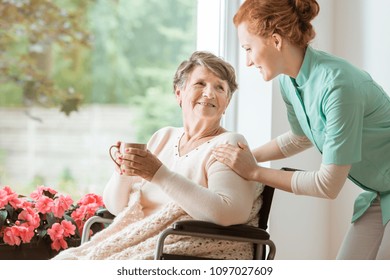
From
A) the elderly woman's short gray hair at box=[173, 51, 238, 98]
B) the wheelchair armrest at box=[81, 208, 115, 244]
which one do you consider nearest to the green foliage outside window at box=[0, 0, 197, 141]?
the wheelchair armrest at box=[81, 208, 115, 244]

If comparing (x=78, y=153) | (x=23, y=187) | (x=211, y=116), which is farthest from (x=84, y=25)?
(x=211, y=116)

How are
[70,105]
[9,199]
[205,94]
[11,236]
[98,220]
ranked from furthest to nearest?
[70,105], [9,199], [11,236], [98,220], [205,94]

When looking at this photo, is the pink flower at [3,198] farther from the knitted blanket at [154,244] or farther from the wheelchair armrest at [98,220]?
the knitted blanket at [154,244]

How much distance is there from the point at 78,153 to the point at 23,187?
432 mm

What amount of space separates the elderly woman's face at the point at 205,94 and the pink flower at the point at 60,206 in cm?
78

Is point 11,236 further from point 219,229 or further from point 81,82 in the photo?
point 81,82

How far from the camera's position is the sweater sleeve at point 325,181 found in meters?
2.13

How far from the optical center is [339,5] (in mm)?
3479

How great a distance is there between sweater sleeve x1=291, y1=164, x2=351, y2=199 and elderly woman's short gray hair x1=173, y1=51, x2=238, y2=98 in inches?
19.5

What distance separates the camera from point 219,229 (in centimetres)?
210

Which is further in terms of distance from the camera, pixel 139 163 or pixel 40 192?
pixel 40 192

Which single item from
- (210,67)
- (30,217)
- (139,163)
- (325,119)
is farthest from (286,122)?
(30,217)

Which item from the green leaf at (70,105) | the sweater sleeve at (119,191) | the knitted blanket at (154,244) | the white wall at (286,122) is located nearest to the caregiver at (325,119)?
the knitted blanket at (154,244)

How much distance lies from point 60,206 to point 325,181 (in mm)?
1258
